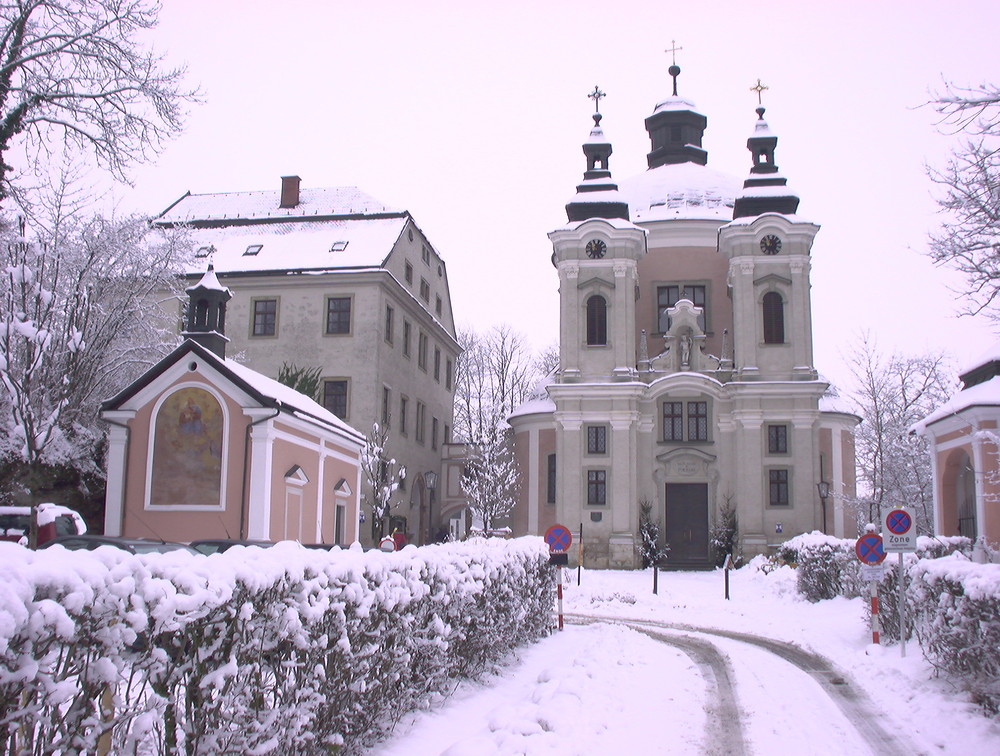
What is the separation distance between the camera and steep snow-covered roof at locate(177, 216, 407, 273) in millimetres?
39438

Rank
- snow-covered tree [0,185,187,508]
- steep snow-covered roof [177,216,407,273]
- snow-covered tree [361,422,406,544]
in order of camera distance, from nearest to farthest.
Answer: snow-covered tree [0,185,187,508] < snow-covered tree [361,422,406,544] < steep snow-covered roof [177,216,407,273]

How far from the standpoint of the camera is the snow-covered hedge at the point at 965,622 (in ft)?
29.8

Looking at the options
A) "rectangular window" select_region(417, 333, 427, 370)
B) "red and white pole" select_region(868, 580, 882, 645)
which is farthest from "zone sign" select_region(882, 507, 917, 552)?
"rectangular window" select_region(417, 333, 427, 370)

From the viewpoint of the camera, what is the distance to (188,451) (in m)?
22.2

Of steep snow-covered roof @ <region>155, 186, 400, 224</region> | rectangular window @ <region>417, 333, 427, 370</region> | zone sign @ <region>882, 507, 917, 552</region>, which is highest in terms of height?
steep snow-covered roof @ <region>155, 186, 400, 224</region>

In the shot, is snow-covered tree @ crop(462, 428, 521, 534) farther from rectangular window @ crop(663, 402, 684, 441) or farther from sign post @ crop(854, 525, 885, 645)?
sign post @ crop(854, 525, 885, 645)

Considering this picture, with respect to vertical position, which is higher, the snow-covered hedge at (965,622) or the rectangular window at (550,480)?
the rectangular window at (550,480)

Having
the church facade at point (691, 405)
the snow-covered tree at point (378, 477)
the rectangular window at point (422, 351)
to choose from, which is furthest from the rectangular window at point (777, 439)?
the rectangular window at point (422, 351)

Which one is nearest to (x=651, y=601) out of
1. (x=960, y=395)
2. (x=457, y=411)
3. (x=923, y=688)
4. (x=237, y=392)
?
(x=960, y=395)

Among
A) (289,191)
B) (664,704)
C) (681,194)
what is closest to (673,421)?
(681,194)

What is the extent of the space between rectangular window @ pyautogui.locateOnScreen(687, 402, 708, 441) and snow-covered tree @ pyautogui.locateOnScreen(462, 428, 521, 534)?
7.86 m

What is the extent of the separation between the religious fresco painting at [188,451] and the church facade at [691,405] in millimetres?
16815

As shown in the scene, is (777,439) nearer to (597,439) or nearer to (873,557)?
(597,439)

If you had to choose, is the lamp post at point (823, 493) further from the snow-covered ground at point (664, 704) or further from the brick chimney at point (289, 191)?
the brick chimney at point (289, 191)
